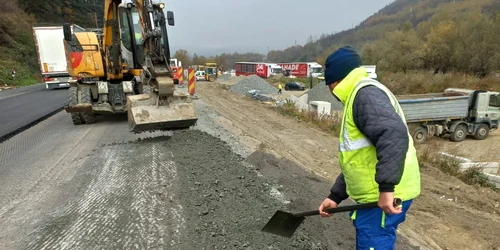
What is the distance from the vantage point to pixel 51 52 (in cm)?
1731

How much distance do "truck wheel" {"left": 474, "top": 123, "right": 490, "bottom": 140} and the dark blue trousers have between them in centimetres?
1644

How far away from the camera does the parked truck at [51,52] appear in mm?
16984

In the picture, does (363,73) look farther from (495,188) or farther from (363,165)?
(495,188)

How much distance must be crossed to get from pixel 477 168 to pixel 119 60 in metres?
9.14

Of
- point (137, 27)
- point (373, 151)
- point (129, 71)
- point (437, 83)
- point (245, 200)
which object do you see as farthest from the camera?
point (437, 83)

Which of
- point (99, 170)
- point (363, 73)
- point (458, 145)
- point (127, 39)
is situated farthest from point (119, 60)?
point (458, 145)

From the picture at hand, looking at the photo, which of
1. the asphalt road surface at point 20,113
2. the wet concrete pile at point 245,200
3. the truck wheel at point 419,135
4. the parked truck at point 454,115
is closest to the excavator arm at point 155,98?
the wet concrete pile at point 245,200

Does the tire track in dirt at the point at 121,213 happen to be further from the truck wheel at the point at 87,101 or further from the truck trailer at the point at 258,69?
the truck trailer at the point at 258,69

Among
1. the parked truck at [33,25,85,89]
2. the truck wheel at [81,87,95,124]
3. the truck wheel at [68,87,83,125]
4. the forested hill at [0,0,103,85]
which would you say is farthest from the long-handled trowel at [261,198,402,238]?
the forested hill at [0,0,103,85]

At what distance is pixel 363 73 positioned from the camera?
1912 mm

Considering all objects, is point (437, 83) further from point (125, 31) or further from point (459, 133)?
point (125, 31)

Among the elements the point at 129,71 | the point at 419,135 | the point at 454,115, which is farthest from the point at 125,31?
the point at 454,115

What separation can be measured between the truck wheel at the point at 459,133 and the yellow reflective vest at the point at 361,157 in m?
15.5

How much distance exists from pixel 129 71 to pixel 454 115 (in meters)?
14.2
